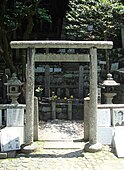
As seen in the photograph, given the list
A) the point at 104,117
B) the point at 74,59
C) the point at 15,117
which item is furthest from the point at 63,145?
the point at 74,59

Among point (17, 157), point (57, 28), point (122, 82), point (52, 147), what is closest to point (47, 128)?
point (52, 147)

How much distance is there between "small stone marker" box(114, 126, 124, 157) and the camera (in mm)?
7543

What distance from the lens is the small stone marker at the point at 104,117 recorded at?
827 cm

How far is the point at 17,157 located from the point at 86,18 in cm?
815

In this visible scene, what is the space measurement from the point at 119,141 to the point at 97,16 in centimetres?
687

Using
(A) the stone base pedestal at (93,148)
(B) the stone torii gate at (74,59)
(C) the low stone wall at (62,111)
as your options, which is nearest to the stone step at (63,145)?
(A) the stone base pedestal at (93,148)

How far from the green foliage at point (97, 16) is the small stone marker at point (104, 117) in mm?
5661

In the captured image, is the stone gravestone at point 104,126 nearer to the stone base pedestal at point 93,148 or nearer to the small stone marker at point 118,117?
the small stone marker at point 118,117

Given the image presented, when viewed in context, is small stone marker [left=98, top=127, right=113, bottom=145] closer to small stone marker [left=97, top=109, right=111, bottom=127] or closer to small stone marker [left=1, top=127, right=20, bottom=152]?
small stone marker [left=97, top=109, right=111, bottom=127]

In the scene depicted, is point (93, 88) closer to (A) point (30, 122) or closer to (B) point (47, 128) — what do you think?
(A) point (30, 122)

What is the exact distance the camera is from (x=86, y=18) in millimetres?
13469

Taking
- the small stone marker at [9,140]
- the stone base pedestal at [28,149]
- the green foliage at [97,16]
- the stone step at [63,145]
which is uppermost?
the green foliage at [97,16]

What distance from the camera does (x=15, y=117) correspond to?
8258 mm

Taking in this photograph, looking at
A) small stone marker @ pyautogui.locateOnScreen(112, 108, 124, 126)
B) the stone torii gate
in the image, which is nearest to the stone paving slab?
the stone torii gate
